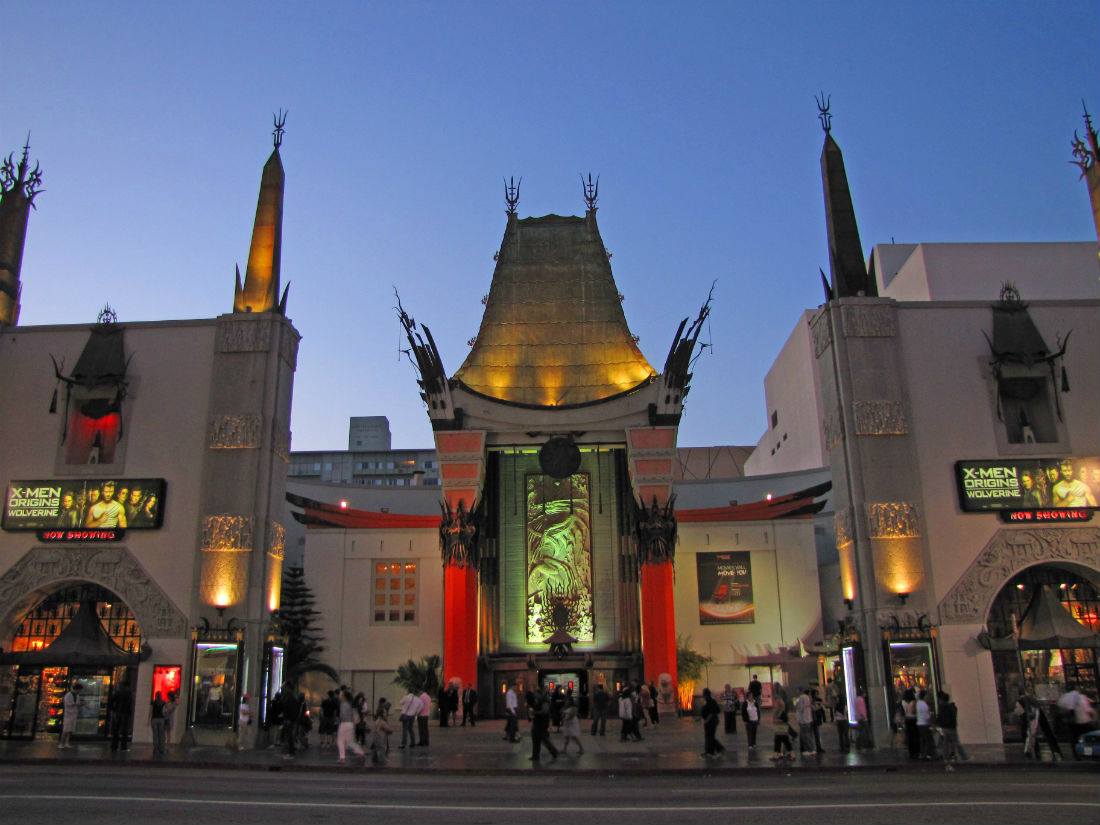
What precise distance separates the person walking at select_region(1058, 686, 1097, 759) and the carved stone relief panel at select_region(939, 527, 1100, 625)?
4710 millimetres

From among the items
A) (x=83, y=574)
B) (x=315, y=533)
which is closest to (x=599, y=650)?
(x=315, y=533)

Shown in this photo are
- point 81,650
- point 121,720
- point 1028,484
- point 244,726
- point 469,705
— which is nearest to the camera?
point 121,720

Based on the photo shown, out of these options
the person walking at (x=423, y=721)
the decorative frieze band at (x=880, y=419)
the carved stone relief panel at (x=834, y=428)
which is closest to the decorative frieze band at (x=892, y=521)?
the decorative frieze band at (x=880, y=419)

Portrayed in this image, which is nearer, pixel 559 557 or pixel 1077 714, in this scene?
pixel 1077 714

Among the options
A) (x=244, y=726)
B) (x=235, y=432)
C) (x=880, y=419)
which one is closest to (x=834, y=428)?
(x=880, y=419)

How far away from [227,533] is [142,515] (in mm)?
2215

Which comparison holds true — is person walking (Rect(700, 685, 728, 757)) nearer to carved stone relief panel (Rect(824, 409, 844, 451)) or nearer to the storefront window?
carved stone relief panel (Rect(824, 409, 844, 451))

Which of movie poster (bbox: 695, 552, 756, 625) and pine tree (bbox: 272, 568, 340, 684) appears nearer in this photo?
pine tree (bbox: 272, 568, 340, 684)

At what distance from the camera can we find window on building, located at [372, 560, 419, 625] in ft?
117

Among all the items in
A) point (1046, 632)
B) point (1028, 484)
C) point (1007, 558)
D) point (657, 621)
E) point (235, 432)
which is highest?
point (235, 432)

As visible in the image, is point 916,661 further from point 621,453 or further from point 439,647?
point 439,647

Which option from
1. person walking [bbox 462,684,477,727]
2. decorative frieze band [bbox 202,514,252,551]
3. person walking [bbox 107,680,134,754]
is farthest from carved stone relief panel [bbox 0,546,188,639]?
person walking [bbox 462,684,477,727]

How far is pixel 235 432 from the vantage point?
23.1 meters

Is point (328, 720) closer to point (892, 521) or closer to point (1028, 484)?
point (892, 521)
